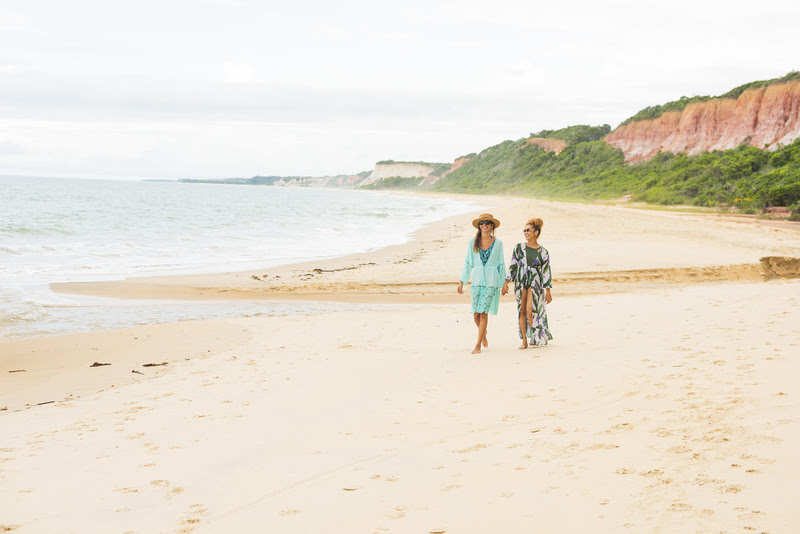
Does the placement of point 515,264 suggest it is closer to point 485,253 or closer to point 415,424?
point 485,253

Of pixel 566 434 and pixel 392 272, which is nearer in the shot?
pixel 566 434

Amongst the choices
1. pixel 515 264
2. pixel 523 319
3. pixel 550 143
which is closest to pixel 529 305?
pixel 523 319

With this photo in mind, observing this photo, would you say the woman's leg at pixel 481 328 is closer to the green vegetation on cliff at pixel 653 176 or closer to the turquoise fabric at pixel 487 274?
the turquoise fabric at pixel 487 274

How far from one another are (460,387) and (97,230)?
91.1ft

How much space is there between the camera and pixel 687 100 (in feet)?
239

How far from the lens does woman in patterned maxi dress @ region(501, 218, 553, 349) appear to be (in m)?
7.01

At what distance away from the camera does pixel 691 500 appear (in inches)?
113

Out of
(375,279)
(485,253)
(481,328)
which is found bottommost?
(375,279)

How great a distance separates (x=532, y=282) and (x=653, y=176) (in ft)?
181

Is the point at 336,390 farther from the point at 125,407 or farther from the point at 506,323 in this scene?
the point at 506,323

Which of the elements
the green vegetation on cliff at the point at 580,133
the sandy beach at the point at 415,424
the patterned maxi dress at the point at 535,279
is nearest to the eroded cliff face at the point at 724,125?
the green vegetation on cliff at the point at 580,133

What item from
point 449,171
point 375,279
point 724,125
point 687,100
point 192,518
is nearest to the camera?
point 192,518

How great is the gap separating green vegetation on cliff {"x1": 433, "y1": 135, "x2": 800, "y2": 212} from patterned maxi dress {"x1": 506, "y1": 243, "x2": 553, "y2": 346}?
28.0 meters

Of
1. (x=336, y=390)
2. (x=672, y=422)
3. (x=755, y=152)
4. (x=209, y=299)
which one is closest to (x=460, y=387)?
(x=336, y=390)
